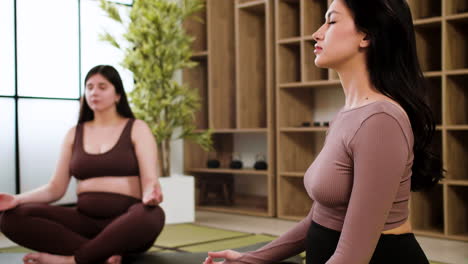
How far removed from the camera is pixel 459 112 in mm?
3590

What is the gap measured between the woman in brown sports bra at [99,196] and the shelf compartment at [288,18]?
1.90 meters

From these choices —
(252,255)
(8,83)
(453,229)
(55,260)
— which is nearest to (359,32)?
(252,255)

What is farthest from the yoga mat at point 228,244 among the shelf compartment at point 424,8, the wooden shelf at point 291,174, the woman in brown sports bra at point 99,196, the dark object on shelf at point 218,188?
the shelf compartment at point 424,8

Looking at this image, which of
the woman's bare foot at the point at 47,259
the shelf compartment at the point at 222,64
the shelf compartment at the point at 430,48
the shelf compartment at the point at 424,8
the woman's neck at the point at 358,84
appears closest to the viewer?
the woman's neck at the point at 358,84

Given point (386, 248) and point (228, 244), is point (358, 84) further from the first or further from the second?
point (228, 244)

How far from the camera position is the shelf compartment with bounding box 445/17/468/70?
3443 millimetres

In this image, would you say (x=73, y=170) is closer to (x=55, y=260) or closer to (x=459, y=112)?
(x=55, y=260)

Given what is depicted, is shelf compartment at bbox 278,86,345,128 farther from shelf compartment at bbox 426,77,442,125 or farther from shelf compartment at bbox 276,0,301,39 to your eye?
shelf compartment at bbox 426,77,442,125

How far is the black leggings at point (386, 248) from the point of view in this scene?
1.05 metres

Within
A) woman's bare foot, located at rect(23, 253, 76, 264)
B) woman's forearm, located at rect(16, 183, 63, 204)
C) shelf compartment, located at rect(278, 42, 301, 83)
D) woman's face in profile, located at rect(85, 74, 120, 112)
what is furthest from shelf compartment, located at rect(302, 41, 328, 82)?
woman's bare foot, located at rect(23, 253, 76, 264)

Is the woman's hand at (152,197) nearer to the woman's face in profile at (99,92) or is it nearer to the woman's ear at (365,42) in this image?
the woman's face in profile at (99,92)

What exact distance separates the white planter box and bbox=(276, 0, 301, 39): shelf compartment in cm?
143

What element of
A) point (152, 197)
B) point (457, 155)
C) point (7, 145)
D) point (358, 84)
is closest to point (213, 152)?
point (7, 145)

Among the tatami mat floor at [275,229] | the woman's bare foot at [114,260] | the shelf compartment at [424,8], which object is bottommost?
the tatami mat floor at [275,229]
